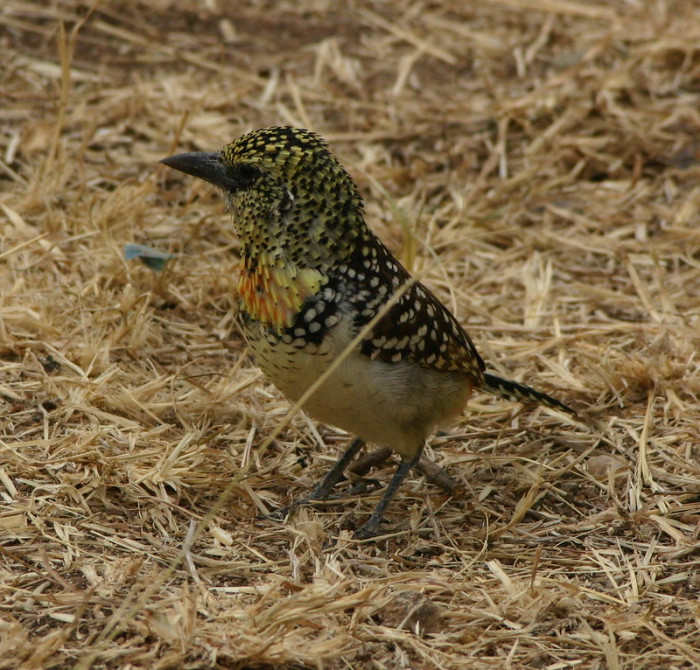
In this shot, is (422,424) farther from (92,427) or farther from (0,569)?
(0,569)

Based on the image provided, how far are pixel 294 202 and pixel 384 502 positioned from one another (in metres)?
1.32

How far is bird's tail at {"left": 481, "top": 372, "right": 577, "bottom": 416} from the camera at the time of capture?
4770 mm

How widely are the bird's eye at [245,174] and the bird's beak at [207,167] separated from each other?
24 millimetres

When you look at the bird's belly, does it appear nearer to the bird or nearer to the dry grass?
the bird

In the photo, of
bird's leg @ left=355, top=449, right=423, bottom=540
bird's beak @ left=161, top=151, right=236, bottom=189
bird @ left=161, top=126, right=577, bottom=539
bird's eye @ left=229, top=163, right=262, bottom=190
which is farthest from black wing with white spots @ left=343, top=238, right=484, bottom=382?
bird's beak @ left=161, top=151, right=236, bottom=189

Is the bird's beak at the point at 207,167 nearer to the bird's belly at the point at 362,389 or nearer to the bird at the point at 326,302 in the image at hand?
the bird at the point at 326,302

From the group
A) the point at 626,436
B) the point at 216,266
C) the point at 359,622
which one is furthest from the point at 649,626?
the point at 216,266

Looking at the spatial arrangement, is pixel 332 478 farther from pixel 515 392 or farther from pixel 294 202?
pixel 294 202

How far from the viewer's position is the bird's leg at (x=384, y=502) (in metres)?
4.36

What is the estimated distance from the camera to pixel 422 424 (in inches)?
173

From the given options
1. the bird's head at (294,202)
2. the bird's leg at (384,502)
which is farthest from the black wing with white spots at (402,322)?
the bird's leg at (384,502)

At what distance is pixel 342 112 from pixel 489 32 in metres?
1.79

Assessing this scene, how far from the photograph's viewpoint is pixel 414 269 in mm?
6031

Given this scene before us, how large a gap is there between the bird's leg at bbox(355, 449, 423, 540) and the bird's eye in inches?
53.0
